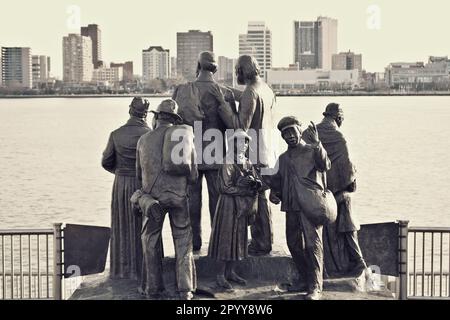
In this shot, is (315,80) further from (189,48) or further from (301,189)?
(301,189)

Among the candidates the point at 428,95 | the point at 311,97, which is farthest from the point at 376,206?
the point at 428,95

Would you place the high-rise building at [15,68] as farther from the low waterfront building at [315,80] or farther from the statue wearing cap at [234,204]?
the statue wearing cap at [234,204]

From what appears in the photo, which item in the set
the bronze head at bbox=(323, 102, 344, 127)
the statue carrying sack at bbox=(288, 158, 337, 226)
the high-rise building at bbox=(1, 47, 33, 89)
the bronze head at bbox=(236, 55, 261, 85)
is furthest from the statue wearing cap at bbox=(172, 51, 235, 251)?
the high-rise building at bbox=(1, 47, 33, 89)

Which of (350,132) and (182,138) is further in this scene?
(350,132)

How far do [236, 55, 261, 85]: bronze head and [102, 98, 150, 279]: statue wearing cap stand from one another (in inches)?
56.7

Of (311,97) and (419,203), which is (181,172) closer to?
(419,203)

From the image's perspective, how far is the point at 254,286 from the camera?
1270cm

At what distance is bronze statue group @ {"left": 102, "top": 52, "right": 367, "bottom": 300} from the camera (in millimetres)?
12156

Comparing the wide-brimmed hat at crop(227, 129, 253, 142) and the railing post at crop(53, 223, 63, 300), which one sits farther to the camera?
the railing post at crop(53, 223, 63, 300)

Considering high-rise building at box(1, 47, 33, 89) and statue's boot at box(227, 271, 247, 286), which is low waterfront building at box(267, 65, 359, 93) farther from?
statue's boot at box(227, 271, 247, 286)

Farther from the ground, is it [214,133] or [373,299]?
[214,133]

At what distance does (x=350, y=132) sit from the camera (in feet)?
233
